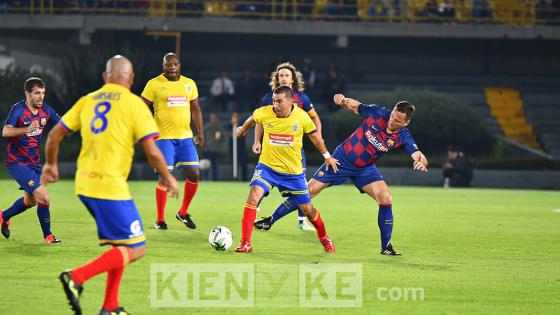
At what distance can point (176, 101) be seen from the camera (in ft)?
49.8

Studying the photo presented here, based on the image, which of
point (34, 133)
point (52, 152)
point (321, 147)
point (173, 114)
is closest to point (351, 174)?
point (321, 147)

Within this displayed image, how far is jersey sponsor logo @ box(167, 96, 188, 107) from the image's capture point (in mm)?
15141

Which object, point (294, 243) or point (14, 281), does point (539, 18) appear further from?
point (14, 281)

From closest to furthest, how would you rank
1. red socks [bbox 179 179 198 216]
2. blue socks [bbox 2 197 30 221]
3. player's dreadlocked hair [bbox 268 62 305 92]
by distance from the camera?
1. blue socks [bbox 2 197 30 221]
2. player's dreadlocked hair [bbox 268 62 305 92]
3. red socks [bbox 179 179 198 216]

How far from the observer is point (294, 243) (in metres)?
14.1

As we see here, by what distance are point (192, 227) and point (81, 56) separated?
73.9 feet

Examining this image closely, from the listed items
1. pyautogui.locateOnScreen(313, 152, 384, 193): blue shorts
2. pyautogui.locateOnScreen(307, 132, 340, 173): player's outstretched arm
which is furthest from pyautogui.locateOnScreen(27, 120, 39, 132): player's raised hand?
pyautogui.locateOnScreen(313, 152, 384, 193): blue shorts

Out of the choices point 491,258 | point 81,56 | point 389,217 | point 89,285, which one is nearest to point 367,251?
point 389,217

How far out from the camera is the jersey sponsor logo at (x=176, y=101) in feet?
49.7

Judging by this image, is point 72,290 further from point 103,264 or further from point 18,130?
point 18,130

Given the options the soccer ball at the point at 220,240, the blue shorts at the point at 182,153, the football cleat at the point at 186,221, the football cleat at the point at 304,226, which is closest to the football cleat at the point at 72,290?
the soccer ball at the point at 220,240

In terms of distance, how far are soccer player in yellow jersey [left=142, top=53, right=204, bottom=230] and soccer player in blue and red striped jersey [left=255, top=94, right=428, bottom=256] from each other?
1965 mm

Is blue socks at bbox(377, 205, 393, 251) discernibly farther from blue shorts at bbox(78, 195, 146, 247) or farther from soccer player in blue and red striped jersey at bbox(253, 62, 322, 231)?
blue shorts at bbox(78, 195, 146, 247)

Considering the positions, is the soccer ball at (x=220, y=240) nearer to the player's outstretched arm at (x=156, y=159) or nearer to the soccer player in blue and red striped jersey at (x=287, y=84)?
the soccer player in blue and red striped jersey at (x=287, y=84)
